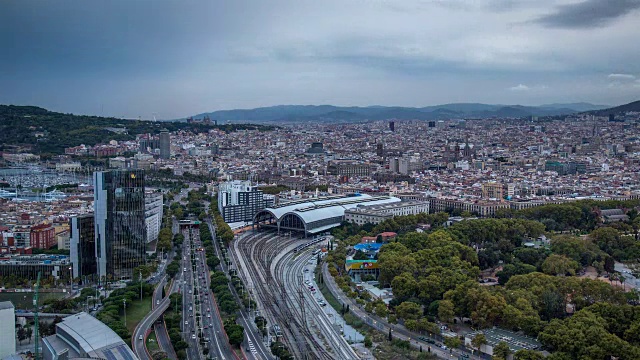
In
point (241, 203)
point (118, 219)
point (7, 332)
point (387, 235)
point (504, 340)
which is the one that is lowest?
point (504, 340)

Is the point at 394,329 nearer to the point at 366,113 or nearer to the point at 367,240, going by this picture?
the point at 367,240

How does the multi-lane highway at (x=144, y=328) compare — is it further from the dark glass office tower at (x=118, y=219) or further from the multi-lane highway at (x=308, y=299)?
the multi-lane highway at (x=308, y=299)

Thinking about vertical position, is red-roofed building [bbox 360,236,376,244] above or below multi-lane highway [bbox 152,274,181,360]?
above

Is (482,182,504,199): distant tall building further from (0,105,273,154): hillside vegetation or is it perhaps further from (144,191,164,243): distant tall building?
(0,105,273,154): hillside vegetation

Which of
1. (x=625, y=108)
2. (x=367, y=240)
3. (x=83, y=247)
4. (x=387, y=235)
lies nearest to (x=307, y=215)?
(x=367, y=240)

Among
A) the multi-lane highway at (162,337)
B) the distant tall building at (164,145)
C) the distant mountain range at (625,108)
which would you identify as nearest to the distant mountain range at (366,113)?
the distant mountain range at (625,108)

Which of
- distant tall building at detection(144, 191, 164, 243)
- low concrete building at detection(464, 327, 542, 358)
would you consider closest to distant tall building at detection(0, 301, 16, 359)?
Result: low concrete building at detection(464, 327, 542, 358)
